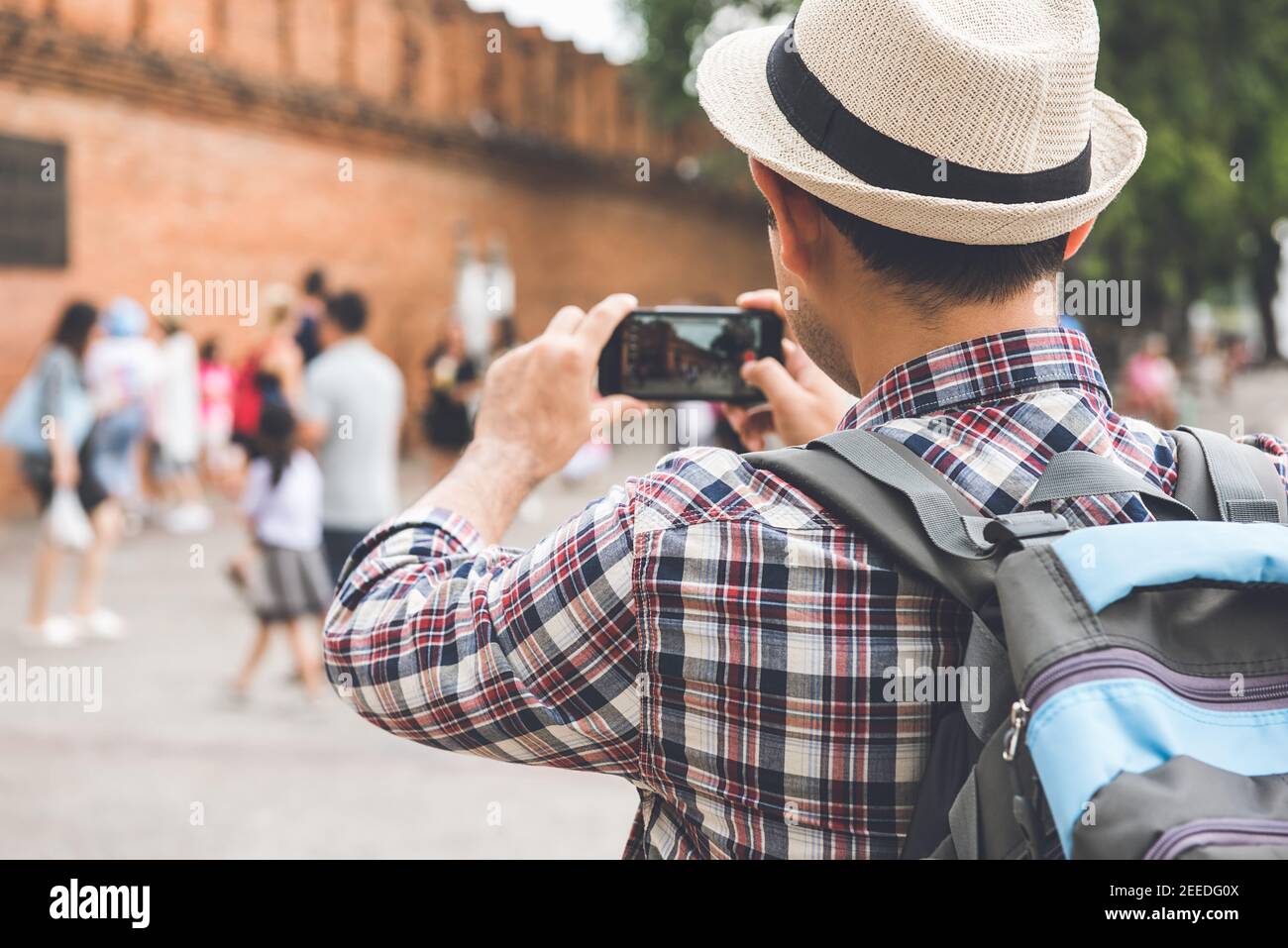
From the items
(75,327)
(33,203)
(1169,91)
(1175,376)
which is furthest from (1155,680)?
(1175,376)

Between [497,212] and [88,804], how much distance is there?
1539 centimetres

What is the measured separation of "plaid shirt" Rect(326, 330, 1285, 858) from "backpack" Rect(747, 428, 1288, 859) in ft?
0.13

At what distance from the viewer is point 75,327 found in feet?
25.9

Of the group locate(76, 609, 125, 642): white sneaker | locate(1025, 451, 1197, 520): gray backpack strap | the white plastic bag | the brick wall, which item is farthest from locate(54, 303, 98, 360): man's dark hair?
locate(1025, 451, 1197, 520): gray backpack strap

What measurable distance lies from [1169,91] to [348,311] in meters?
11.0

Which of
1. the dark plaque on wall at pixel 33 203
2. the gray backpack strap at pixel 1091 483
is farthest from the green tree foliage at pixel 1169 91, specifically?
the gray backpack strap at pixel 1091 483

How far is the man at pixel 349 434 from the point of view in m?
6.06

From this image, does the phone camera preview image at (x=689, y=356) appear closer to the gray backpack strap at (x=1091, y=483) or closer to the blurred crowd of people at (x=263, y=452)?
the gray backpack strap at (x=1091, y=483)

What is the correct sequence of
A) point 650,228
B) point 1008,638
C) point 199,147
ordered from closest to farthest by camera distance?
point 1008,638, point 199,147, point 650,228

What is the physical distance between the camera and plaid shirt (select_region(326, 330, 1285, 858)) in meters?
1.20

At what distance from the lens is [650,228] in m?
23.1
